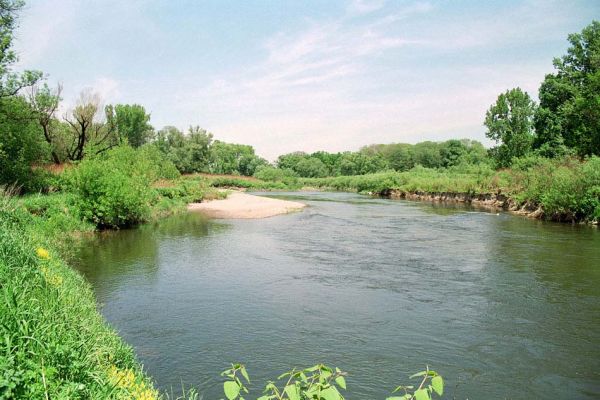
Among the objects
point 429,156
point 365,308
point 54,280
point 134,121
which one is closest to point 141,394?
point 54,280

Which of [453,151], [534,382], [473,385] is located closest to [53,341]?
[473,385]

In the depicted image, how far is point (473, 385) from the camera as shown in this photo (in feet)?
28.1

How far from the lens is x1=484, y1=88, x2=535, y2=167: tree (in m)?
56.2

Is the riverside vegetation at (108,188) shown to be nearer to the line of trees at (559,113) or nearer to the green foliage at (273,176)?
the line of trees at (559,113)

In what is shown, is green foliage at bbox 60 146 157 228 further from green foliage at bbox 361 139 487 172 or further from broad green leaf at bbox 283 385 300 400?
green foliage at bbox 361 139 487 172

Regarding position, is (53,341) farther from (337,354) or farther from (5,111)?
(5,111)

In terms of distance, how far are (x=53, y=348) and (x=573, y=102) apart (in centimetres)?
5115

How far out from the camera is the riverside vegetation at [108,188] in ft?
17.0

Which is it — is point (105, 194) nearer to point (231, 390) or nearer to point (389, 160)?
point (231, 390)

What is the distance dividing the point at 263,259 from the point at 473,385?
12012 millimetres

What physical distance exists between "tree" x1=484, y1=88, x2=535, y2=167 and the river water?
34.3 m

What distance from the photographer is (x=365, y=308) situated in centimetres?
1305

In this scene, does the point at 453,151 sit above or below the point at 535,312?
above

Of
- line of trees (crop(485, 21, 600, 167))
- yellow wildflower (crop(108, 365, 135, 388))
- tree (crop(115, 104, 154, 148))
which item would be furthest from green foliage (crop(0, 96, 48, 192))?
tree (crop(115, 104, 154, 148))
